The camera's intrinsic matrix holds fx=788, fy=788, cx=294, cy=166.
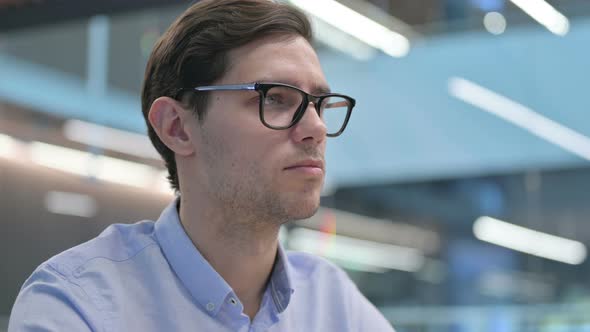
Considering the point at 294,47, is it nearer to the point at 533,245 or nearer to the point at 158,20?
the point at 533,245

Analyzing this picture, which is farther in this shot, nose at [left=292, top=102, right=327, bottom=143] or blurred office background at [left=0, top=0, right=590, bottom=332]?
blurred office background at [left=0, top=0, right=590, bottom=332]

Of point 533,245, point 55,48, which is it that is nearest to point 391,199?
point 533,245

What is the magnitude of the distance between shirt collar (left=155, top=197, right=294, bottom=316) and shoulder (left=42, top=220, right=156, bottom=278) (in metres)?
0.03

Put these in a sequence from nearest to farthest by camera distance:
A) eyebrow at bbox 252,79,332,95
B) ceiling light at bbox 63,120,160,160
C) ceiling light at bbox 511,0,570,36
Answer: eyebrow at bbox 252,79,332,95
ceiling light at bbox 511,0,570,36
ceiling light at bbox 63,120,160,160

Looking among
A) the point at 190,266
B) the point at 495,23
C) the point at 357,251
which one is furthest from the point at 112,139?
the point at 190,266

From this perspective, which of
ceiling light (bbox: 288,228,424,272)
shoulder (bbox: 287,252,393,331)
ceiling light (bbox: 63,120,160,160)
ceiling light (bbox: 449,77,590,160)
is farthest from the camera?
ceiling light (bbox: 63,120,160,160)

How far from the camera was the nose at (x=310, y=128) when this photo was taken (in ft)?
3.95

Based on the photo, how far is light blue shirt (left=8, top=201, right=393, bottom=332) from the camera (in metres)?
1.13

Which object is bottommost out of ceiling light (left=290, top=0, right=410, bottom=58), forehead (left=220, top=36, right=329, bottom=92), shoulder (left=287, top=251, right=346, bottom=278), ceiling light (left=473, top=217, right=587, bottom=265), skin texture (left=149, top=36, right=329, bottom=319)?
ceiling light (left=473, top=217, right=587, bottom=265)

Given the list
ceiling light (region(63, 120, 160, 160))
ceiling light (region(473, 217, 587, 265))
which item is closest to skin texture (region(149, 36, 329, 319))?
ceiling light (region(473, 217, 587, 265))

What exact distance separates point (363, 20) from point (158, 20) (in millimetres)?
929

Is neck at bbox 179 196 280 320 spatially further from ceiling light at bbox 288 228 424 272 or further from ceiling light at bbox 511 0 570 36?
ceiling light at bbox 288 228 424 272

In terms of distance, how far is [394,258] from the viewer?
316 centimetres

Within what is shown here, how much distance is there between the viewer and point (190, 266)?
1.26m
